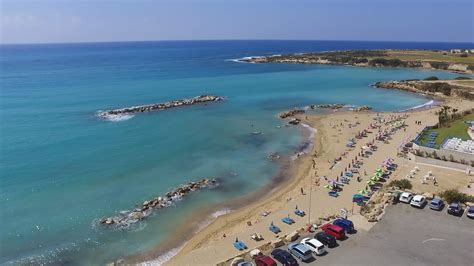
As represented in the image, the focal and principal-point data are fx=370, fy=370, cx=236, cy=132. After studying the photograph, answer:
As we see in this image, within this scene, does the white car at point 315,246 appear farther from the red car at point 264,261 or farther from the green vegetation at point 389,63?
the green vegetation at point 389,63

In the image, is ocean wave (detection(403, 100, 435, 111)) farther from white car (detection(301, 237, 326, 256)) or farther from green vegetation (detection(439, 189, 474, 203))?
white car (detection(301, 237, 326, 256))

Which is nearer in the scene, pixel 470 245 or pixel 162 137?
pixel 470 245

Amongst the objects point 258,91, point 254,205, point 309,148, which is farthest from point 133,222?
point 258,91

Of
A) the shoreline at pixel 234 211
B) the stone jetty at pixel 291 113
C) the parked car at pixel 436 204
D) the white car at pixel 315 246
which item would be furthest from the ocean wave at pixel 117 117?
the parked car at pixel 436 204

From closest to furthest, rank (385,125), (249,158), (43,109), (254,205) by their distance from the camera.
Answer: (254,205) → (249,158) → (385,125) → (43,109)

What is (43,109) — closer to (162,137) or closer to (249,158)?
(162,137)

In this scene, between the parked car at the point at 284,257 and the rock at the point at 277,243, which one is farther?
the rock at the point at 277,243

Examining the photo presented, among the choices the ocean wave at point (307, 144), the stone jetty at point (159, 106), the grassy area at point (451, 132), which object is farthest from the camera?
the stone jetty at point (159, 106)
